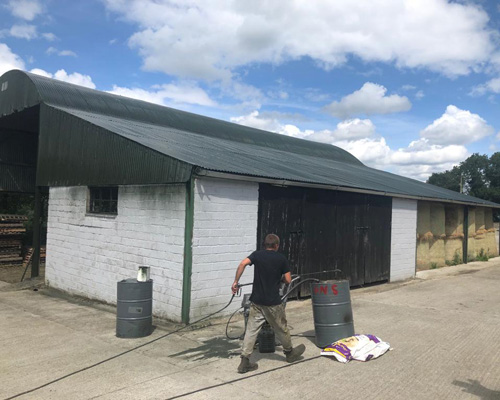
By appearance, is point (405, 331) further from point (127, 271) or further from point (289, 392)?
point (127, 271)

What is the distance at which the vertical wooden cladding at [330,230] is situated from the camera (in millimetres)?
9211

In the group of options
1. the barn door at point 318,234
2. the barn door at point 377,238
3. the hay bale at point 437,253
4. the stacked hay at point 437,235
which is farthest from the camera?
the stacked hay at point 437,235

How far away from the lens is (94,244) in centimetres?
988

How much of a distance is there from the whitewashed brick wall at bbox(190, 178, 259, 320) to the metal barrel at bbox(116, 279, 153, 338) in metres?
0.99

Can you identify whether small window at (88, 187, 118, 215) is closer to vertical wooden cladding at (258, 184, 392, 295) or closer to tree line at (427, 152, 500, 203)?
vertical wooden cladding at (258, 184, 392, 295)

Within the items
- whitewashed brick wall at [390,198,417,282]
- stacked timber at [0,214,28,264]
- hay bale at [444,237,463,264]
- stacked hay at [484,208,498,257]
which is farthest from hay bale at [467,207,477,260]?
stacked timber at [0,214,28,264]

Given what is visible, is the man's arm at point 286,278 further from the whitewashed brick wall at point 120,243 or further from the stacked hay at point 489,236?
the stacked hay at point 489,236

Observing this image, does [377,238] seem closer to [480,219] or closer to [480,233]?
[480,233]

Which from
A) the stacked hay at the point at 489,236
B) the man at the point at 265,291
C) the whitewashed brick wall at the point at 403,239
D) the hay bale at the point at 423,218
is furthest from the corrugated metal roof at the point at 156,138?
the stacked hay at the point at 489,236

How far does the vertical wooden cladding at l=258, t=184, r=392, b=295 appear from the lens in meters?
9.21

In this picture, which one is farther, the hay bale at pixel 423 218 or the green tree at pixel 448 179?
the green tree at pixel 448 179

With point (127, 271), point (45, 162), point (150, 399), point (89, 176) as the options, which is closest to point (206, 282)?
point (127, 271)

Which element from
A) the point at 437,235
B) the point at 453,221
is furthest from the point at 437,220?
the point at 453,221

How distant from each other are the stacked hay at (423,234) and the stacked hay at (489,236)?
6.98m
